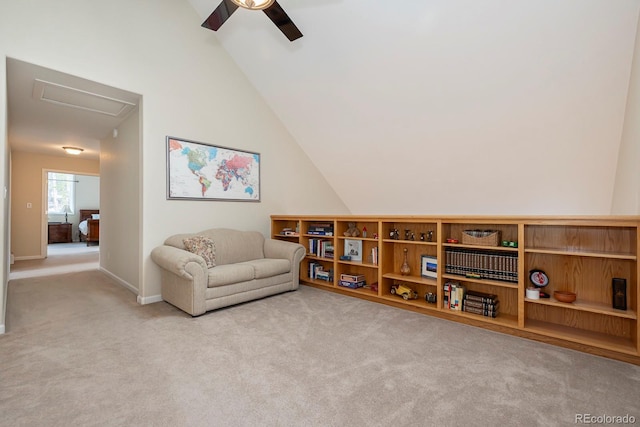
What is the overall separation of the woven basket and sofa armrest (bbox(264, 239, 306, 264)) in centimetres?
198

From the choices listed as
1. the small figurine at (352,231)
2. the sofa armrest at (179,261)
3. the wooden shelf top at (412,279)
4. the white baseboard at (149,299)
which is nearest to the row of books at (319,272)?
the small figurine at (352,231)

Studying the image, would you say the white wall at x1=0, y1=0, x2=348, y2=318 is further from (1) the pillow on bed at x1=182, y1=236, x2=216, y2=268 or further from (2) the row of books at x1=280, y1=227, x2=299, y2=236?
(1) the pillow on bed at x1=182, y1=236, x2=216, y2=268

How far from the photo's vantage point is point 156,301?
11.7 feet

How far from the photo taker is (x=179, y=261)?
294cm

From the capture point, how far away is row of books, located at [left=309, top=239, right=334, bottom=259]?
414 centimetres

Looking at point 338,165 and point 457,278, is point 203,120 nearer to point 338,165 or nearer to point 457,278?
A: point 338,165

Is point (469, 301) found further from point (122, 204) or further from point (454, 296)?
point (122, 204)

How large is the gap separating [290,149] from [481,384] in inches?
166

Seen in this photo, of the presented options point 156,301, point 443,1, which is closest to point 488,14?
point 443,1

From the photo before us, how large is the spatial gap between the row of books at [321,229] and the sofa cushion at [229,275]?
1.13 meters

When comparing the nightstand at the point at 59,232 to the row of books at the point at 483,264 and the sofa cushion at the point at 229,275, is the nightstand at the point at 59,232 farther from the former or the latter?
the row of books at the point at 483,264

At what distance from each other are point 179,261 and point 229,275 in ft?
1.70

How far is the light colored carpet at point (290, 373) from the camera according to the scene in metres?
1.57

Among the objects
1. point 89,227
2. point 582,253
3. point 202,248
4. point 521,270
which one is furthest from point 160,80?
point 89,227
